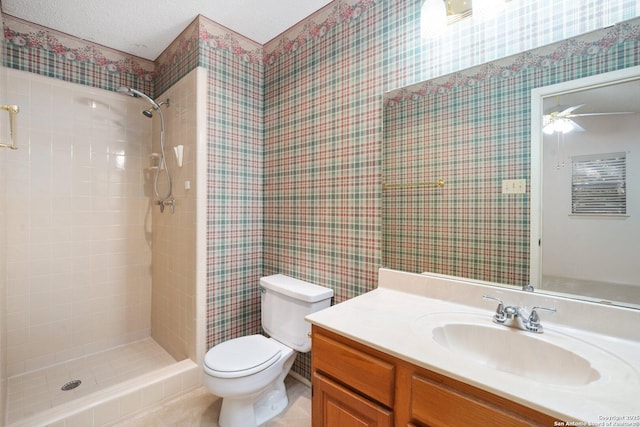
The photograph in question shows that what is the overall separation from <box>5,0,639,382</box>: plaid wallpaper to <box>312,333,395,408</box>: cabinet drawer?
2.01ft

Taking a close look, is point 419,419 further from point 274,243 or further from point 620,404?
point 274,243

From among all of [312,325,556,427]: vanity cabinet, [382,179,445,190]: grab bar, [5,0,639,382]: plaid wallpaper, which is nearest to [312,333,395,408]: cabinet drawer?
[312,325,556,427]: vanity cabinet

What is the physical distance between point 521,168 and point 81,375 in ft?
9.92

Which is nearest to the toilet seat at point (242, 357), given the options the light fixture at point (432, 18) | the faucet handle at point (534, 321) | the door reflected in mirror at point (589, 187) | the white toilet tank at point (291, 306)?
the white toilet tank at point (291, 306)

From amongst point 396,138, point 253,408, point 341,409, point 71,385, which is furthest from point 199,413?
point 396,138

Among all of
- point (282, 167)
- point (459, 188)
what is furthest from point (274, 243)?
point (459, 188)

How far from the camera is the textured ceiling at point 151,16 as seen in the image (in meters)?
1.84

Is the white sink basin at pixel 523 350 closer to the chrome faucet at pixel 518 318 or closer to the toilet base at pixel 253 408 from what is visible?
the chrome faucet at pixel 518 318

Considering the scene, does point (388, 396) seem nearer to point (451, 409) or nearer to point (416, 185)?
point (451, 409)

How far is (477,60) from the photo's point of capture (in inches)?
52.2

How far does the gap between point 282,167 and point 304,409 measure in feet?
5.30

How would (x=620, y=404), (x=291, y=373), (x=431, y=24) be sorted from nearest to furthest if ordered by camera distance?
1. (x=620, y=404)
2. (x=431, y=24)
3. (x=291, y=373)

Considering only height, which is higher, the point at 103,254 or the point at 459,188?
the point at 459,188

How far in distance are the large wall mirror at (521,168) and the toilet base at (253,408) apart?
109 cm
